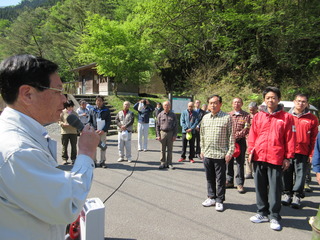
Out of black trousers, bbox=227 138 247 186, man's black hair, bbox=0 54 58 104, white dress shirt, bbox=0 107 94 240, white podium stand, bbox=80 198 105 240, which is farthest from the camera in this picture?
black trousers, bbox=227 138 247 186

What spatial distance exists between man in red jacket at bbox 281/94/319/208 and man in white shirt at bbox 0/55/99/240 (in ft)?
14.9

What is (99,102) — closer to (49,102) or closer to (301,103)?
(301,103)

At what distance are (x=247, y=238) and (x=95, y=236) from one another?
209cm

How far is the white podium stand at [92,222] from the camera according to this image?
8.30 ft

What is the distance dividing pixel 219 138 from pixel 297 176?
6.00 feet

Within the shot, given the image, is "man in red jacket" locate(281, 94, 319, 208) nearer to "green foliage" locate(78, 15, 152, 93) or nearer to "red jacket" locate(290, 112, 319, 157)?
"red jacket" locate(290, 112, 319, 157)

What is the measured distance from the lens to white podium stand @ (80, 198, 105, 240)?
8.30 ft

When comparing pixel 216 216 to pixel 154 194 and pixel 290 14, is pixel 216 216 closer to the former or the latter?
pixel 154 194

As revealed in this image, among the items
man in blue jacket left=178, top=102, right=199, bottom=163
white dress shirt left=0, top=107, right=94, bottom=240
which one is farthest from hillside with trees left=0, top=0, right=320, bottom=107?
white dress shirt left=0, top=107, right=94, bottom=240

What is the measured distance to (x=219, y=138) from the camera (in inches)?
166

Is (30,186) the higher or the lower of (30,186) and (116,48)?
the lower

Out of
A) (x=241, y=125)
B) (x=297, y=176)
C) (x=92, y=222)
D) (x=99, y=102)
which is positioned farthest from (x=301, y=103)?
(x=99, y=102)

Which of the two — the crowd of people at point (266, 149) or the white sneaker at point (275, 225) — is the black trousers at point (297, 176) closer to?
the crowd of people at point (266, 149)

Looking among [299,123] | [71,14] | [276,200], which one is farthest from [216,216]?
[71,14]
